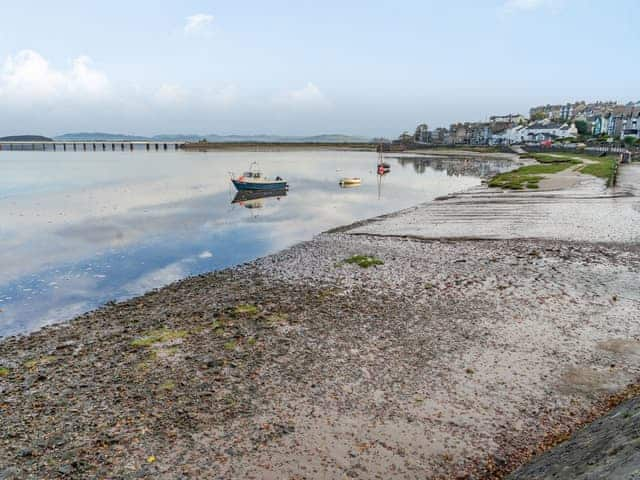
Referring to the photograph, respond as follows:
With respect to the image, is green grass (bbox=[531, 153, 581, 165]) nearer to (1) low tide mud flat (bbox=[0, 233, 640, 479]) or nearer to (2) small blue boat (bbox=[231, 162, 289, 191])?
(2) small blue boat (bbox=[231, 162, 289, 191])

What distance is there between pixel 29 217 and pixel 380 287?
103 ft

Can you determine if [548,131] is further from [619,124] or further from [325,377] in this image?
[325,377]

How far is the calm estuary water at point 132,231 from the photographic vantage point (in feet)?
62.0

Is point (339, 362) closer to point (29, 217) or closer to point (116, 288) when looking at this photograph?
point (116, 288)

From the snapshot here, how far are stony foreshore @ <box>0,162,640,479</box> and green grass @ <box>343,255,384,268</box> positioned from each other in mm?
2034

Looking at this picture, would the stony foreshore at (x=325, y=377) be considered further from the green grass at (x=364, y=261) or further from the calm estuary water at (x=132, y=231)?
the calm estuary water at (x=132, y=231)

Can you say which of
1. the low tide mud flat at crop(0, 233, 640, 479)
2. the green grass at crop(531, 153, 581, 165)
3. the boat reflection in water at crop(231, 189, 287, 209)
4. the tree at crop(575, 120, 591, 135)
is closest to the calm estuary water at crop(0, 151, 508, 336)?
the boat reflection in water at crop(231, 189, 287, 209)

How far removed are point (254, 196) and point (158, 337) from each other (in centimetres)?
3935

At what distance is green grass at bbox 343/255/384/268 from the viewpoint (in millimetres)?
20250

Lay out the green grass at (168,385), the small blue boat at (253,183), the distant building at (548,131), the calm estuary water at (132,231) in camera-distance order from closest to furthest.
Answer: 1. the green grass at (168,385)
2. the calm estuary water at (132,231)
3. the small blue boat at (253,183)
4. the distant building at (548,131)

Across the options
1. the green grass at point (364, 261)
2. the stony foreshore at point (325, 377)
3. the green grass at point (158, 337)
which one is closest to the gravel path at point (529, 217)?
the green grass at point (364, 261)

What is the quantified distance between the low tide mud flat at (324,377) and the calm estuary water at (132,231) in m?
3.66

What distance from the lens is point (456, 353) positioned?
38.2 feet

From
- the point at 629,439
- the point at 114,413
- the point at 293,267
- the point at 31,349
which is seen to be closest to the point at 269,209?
the point at 293,267
